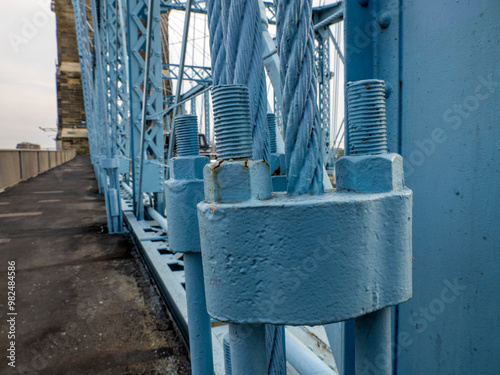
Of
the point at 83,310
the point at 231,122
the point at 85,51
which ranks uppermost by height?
the point at 85,51

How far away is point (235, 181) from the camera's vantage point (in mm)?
604

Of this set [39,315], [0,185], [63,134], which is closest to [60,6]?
[63,134]

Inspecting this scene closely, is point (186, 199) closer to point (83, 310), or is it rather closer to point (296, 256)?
point (296, 256)

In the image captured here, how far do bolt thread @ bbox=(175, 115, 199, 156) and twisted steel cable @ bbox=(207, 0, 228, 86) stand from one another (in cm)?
25

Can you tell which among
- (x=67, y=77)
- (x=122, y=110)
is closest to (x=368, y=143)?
(x=122, y=110)

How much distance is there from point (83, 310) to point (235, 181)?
268 cm

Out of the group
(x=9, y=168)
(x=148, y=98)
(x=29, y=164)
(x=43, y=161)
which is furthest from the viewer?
(x=43, y=161)

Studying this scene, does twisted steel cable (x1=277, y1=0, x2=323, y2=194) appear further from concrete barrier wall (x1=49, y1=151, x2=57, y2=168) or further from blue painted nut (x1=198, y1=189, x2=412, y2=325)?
concrete barrier wall (x1=49, y1=151, x2=57, y2=168)

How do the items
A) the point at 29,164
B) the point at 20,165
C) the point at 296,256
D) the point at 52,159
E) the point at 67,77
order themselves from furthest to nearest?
the point at 67,77
the point at 52,159
the point at 29,164
the point at 20,165
the point at 296,256

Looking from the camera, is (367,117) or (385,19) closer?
(367,117)

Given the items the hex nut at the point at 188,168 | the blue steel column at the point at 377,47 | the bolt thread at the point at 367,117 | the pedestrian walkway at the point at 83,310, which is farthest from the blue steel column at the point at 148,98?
the bolt thread at the point at 367,117

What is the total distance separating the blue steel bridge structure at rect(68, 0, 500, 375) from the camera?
0.58 m

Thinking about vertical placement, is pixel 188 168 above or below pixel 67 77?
below

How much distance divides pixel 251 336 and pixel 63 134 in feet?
132
